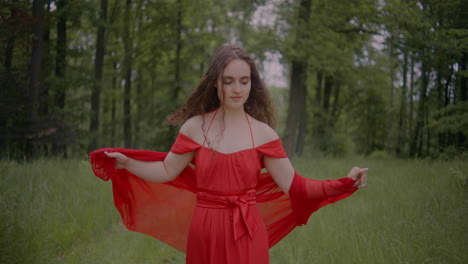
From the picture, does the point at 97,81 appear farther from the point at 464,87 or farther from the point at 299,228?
the point at 464,87

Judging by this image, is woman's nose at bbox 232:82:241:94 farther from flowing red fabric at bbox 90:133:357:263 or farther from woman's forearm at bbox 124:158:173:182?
woman's forearm at bbox 124:158:173:182

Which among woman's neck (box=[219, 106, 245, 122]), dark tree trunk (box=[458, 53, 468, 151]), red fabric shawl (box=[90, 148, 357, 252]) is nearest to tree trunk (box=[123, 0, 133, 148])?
dark tree trunk (box=[458, 53, 468, 151])

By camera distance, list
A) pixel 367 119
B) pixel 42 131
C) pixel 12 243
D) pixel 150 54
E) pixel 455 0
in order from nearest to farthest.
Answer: pixel 12 243
pixel 455 0
pixel 42 131
pixel 150 54
pixel 367 119

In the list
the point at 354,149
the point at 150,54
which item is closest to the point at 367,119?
the point at 354,149

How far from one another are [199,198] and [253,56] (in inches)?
439

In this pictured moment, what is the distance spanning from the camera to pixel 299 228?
196 inches

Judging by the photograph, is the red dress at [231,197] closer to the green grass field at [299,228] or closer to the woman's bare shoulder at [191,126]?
the woman's bare shoulder at [191,126]

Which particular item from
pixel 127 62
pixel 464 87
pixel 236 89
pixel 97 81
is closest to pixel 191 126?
pixel 236 89

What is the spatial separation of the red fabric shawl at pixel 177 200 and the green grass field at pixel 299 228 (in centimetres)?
135

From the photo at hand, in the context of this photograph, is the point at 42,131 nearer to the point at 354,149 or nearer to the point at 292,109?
the point at 292,109

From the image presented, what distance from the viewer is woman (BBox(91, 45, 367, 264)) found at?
226cm

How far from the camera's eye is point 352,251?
383cm

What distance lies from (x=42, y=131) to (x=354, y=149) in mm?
20656

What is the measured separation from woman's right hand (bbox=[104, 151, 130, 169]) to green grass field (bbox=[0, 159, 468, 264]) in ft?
6.11
